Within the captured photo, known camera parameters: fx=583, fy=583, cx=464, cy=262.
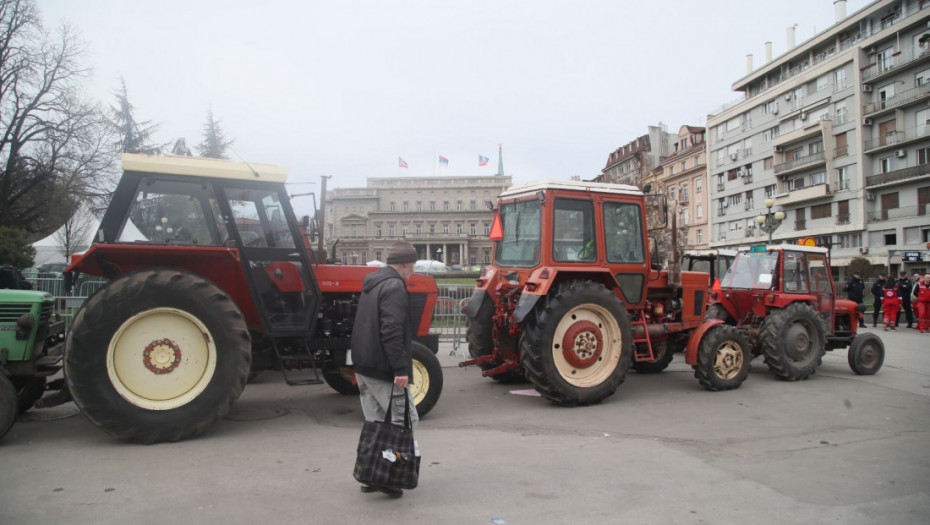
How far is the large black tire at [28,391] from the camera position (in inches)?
218

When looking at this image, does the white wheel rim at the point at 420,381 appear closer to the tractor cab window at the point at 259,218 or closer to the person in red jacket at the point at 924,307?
the tractor cab window at the point at 259,218

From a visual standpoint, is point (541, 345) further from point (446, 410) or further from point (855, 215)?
point (855, 215)

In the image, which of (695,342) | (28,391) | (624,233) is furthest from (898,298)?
(28,391)

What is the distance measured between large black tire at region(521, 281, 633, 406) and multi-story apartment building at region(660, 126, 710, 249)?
53.0 metres

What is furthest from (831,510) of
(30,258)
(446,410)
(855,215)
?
(855,215)

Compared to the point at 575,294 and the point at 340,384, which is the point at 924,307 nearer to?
the point at 575,294

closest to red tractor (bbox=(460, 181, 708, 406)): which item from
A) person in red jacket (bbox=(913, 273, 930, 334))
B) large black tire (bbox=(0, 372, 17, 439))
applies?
large black tire (bbox=(0, 372, 17, 439))

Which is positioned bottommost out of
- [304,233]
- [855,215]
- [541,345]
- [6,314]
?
[541,345]

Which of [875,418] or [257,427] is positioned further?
[875,418]

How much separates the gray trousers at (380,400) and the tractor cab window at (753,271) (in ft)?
23.6

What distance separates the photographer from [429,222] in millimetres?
95938

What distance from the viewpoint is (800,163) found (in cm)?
4416

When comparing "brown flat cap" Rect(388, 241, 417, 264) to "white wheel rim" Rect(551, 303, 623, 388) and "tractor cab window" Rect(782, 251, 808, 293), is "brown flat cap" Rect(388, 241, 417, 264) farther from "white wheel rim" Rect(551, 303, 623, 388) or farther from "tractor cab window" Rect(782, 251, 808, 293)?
"tractor cab window" Rect(782, 251, 808, 293)

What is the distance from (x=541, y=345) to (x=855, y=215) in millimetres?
43159
